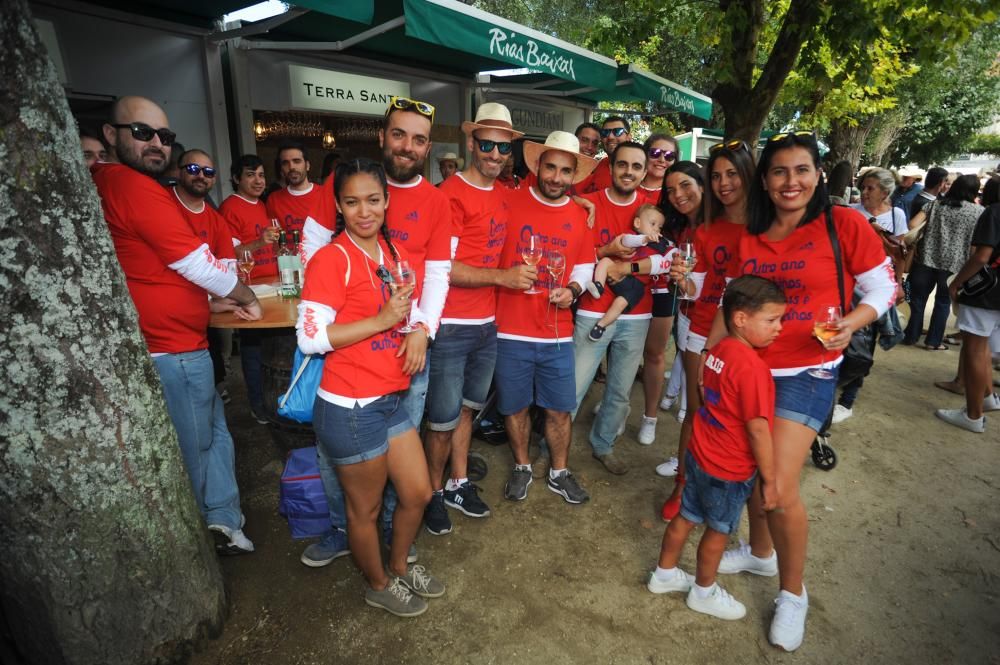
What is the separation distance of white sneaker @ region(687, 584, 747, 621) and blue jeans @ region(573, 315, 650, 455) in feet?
4.33

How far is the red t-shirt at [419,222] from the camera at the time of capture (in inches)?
103

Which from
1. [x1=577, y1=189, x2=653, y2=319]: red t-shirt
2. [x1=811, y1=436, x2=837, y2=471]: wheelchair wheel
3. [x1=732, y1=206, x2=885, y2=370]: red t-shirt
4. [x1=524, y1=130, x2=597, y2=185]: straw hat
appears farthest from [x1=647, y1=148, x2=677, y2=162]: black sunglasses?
[x1=811, y1=436, x2=837, y2=471]: wheelchair wheel

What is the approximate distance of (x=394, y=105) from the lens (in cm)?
261

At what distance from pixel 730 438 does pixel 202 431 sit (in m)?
2.62

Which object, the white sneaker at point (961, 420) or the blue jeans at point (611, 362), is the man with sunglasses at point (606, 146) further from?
the white sneaker at point (961, 420)

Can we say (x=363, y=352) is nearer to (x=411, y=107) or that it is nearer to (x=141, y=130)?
(x=411, y=107)

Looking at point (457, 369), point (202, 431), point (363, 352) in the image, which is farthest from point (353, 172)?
point (202, 431)

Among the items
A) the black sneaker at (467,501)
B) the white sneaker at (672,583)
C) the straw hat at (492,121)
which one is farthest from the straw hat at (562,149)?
the white sneaker at (672,583)

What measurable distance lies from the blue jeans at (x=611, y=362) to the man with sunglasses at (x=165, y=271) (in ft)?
6.95

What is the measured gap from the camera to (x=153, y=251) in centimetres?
235

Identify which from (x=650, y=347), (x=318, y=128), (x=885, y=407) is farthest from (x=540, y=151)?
(x=318, y=128)

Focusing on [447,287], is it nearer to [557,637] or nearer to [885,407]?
[557,637]

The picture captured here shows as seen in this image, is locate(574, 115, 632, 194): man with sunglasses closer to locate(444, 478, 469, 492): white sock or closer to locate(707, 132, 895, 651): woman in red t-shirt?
locate(707, 132, 895, 651): woman in red t-shirt

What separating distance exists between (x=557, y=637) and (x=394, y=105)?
271cm
